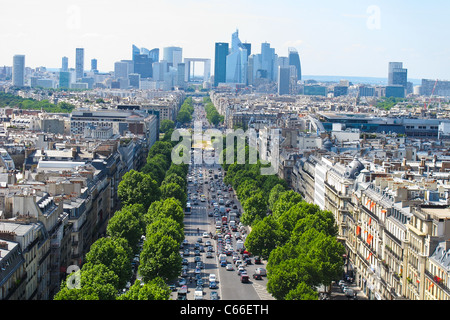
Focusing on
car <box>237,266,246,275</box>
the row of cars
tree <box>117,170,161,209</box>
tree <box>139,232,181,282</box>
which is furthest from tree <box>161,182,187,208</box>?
the row of cars

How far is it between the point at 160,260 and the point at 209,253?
47.1ft

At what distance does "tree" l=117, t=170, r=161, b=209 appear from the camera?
80125 mm

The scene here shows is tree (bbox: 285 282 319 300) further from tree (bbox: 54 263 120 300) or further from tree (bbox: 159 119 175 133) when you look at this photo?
tree (bbox: 159 119 175 133)

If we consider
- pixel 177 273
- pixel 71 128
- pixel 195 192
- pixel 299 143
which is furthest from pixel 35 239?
pixel 71 128

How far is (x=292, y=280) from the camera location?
49688 millimetres

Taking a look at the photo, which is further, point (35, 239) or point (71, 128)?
point (71, 128)

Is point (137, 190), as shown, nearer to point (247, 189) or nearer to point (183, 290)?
point (247, 189)

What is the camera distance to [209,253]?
68312 mm

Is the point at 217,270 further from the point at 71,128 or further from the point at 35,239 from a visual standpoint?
the point at 71,128

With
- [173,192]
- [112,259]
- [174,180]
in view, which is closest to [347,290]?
[112,259]

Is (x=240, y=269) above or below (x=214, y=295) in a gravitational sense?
below
